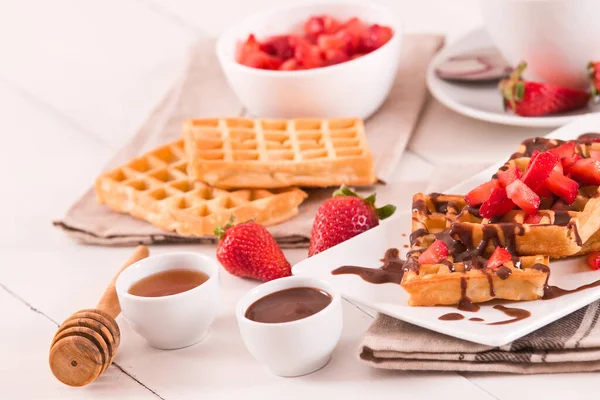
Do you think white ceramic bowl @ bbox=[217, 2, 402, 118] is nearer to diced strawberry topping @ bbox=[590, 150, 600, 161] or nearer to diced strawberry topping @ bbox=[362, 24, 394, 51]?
diced strawberry topping @ bbox=[362, 24, 394, 51]

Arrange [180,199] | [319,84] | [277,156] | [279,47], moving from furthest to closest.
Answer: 1. [279,47]
2. [319,84]
3. [277,156]
4. [180,199]

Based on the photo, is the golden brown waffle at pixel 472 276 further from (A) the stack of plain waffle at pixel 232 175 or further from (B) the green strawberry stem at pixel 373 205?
(A) the stack of plain waffle at pixel 232 175

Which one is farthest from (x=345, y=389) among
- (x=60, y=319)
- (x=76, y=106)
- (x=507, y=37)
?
(x=76, y=106)

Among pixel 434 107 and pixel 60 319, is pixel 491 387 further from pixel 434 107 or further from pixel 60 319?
pixel 434 107

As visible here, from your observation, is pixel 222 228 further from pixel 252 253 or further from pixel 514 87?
pixel 514 87

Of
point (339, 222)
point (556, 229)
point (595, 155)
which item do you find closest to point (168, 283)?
point (339, 222)

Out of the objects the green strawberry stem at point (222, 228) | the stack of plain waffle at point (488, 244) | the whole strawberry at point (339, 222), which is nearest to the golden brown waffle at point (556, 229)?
the stack of plain waffle at point (488, 244)

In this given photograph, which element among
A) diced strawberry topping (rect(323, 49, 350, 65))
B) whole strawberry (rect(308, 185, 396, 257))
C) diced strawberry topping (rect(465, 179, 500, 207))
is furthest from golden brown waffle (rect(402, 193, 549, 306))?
diced strawberry topping (rect(323, 49, 350, 65))
